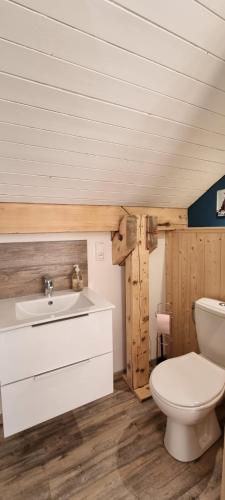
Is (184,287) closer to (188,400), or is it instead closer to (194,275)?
(194,275)

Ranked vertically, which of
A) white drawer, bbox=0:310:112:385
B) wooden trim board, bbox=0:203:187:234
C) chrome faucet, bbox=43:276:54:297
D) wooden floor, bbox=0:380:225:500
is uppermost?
wooden trim board, bbox=0:203:187:234

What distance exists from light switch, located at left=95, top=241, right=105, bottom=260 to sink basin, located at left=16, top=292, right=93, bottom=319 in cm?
34

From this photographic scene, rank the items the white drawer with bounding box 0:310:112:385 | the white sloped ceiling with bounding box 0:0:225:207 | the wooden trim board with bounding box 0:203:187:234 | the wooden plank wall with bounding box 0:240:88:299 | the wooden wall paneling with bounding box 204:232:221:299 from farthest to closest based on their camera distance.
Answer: the wooden wall paneling with bounding box 204:232:221:299 → the wooden plank wall with bounding box 0:240:88:299 → the wooden trim board with bounding box 0:203:187:234 → the white drawer with bounding box 0:310:112:385 → the white sloped ceiling with bounding box 0:0:225:207

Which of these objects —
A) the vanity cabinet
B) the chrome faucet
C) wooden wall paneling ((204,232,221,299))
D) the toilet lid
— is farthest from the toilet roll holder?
the chrome faucet

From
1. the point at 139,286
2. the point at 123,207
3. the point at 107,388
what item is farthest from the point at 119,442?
the point at 123,207

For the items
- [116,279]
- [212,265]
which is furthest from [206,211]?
[116,279]

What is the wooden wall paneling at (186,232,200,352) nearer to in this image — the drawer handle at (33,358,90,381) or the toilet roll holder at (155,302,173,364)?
the toilet roll holder at (155,302,173,364)

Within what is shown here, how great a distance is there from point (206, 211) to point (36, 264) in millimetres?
1408

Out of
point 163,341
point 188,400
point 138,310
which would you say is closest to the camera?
point 188,400

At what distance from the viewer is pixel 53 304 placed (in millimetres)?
1604

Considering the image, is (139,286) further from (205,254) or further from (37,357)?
(37,357)

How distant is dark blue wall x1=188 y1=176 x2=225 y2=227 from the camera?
191 centimetres

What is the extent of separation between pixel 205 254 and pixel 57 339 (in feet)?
3.85

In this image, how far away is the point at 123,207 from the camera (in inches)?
72.3
